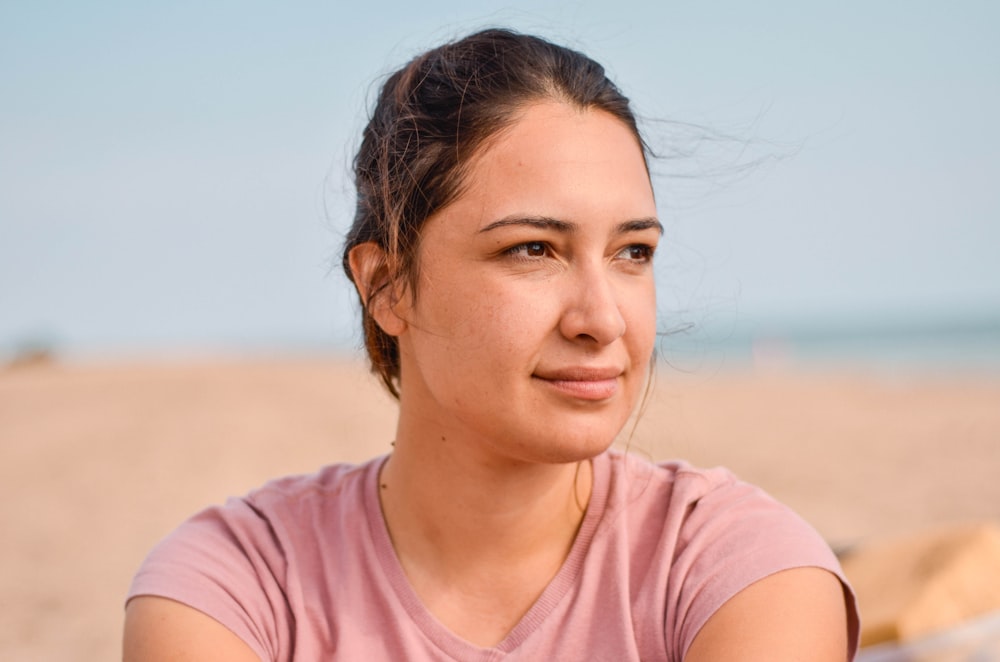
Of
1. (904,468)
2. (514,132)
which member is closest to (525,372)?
(514,132)

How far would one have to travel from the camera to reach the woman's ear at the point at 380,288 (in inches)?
93.3

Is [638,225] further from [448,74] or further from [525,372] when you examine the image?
[448,74]

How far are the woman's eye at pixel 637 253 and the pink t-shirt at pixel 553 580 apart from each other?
19.5 inches

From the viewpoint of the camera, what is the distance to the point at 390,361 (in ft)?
8.70

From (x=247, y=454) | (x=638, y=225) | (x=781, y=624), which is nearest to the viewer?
(x=781, y=624)

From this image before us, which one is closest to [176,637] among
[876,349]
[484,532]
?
[484,532]

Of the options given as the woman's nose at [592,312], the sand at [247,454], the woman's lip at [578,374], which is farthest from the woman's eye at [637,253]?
the sand at [247,454]

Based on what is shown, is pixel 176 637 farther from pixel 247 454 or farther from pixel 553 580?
pixel 247 454

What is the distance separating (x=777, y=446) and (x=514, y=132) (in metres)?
9.34

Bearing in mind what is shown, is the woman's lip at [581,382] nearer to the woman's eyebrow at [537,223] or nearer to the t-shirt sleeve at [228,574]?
the woman's eyebrow at [537,223]

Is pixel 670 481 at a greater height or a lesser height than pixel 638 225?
lesser

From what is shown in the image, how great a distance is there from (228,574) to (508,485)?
0.64 m

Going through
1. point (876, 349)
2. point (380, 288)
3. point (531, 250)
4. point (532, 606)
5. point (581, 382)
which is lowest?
point (876, 349)

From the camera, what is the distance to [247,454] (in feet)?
31.9
